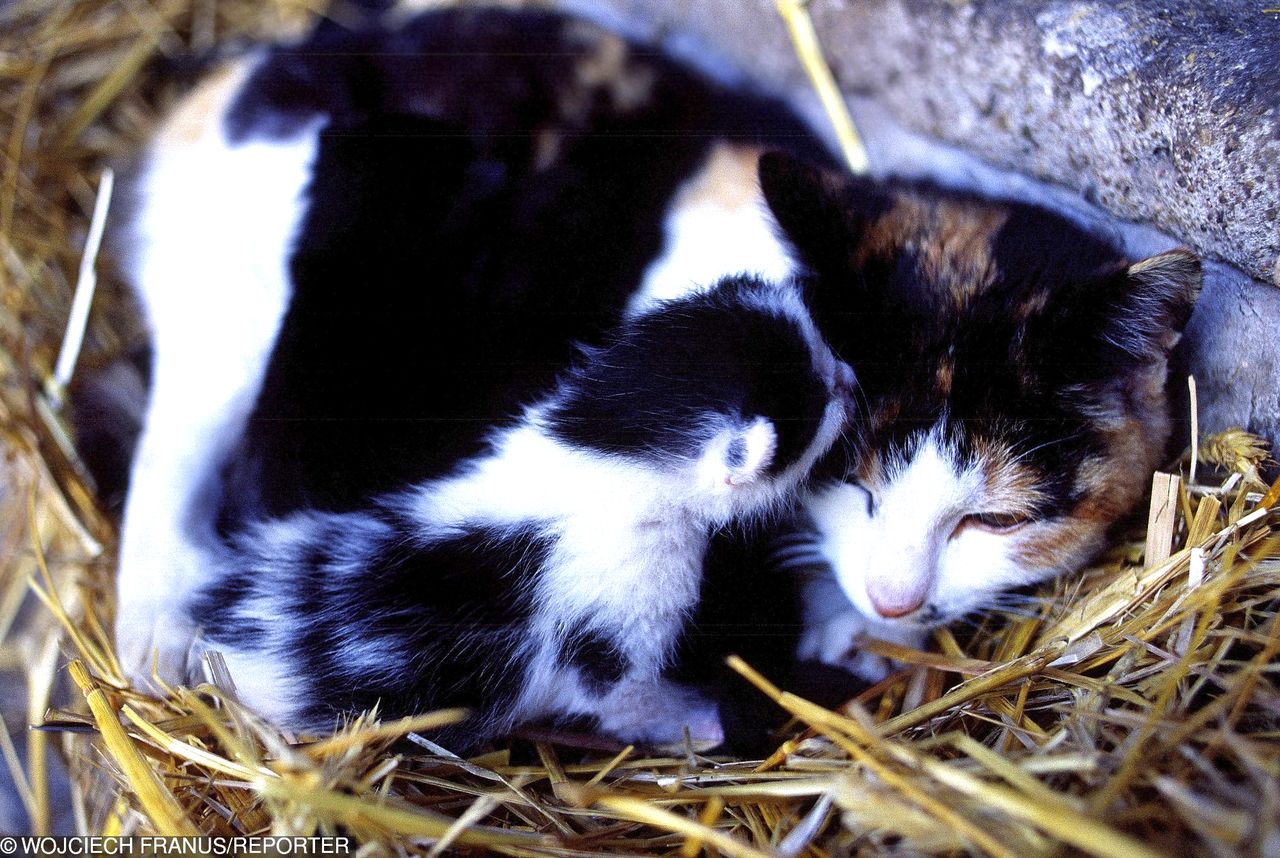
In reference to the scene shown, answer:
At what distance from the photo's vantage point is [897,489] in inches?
48.7

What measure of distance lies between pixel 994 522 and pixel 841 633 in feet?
0.97

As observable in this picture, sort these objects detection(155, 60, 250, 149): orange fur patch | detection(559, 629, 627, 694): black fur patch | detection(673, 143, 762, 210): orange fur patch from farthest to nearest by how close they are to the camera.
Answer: detection(155, 60, 250, 149): orange fur patch, detection(673, 143, 762, 210): orange fur patch, detection(559, 629, 627, 694): black fur patch

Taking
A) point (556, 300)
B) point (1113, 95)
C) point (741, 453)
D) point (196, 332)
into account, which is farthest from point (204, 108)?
point (1113, 95)

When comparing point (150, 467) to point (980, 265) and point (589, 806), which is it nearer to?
point (589, 806)

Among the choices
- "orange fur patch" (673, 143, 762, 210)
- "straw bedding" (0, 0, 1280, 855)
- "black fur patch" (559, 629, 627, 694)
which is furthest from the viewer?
"orange fur patch" (673, 143, 762, 210)

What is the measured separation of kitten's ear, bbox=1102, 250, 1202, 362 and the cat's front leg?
0.51 metres

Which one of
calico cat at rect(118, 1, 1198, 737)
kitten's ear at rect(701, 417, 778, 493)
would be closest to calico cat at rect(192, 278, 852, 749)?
kitten's ear at rect(701, 417, 778, 493)

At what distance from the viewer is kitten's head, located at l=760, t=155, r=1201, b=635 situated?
121cm

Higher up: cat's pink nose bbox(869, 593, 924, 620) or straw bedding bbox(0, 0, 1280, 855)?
cat's pink nose bbox(869, 593, 924, 620)

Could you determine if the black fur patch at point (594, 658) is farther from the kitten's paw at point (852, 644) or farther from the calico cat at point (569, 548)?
the kitten's paw at point (852, 644)

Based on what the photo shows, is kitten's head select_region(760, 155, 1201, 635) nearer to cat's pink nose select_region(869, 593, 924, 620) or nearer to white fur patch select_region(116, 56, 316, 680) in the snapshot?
cat's pink nose select_region(869, 593, 924, 620)

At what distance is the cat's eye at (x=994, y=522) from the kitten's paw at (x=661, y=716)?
0.45m

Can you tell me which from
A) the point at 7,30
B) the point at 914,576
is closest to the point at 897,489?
the point at 914,576

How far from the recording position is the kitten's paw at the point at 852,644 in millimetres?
1391
